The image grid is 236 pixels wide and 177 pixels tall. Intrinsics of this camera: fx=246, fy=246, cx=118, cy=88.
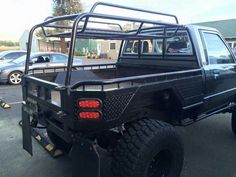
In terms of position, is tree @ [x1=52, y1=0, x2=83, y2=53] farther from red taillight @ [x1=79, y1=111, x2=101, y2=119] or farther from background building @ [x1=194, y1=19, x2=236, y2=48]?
red taillight @ [x1=79, y1=111, x2=101, y2=119]

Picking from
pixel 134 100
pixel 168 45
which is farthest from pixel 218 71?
pixel 134 100

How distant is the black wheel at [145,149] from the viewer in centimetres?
241

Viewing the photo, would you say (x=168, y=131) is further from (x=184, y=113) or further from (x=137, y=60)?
(x=137, y=60)

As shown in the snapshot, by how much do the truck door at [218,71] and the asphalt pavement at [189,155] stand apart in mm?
740

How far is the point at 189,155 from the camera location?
3916 mm

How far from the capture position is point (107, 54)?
35094 millimetres

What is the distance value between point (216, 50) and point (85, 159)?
293 centimetres

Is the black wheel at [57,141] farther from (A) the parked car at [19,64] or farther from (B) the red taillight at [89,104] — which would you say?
(A) the parked car at [19,64]

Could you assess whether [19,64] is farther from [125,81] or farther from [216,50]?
[125,81]

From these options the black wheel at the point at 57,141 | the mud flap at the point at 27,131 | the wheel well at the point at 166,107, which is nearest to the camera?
the wheel well at the point at 166,107

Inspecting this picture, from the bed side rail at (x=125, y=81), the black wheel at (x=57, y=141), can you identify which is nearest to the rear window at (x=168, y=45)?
the bed side rail at (x=125, y=81)

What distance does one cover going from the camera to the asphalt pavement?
3406mm

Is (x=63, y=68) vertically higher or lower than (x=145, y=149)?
higher

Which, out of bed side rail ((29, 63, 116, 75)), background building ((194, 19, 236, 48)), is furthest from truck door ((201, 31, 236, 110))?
background building ((194, 19, 236, 48))
